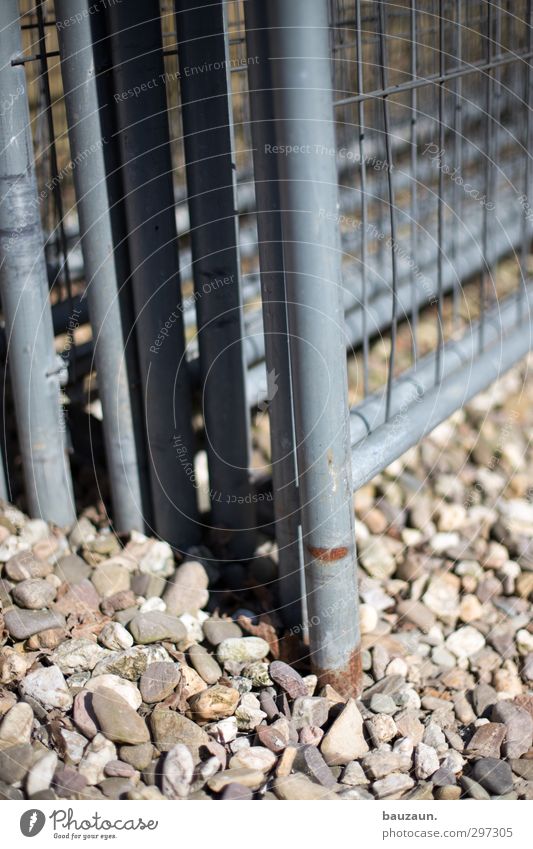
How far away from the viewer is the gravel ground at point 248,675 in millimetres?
1817

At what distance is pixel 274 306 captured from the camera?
6.38ft

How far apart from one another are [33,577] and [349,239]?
2.62 m

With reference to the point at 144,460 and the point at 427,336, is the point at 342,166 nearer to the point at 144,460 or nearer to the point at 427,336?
the point at 427,336

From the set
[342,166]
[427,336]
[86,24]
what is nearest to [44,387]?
[86,24]

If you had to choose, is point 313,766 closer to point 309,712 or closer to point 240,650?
point 309,712

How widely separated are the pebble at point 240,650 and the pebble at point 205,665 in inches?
1.1

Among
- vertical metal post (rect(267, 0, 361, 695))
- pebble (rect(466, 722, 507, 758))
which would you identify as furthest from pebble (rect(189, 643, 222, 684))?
pebble (rect(466, 722, 507, 758))

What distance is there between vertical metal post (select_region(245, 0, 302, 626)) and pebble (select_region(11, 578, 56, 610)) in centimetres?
53

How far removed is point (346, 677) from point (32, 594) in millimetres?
712

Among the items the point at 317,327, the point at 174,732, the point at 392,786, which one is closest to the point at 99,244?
the point at 317,327

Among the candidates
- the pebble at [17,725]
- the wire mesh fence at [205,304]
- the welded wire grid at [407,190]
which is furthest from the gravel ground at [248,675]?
the welded wire grid at [407,190]

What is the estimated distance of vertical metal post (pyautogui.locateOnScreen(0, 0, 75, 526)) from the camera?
2109 millimetres

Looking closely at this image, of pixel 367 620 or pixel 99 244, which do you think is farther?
pixel 367 620

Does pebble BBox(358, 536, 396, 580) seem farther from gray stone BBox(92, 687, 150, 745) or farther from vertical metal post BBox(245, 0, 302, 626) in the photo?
gray stone BBox(92, 687, 150, 745)
